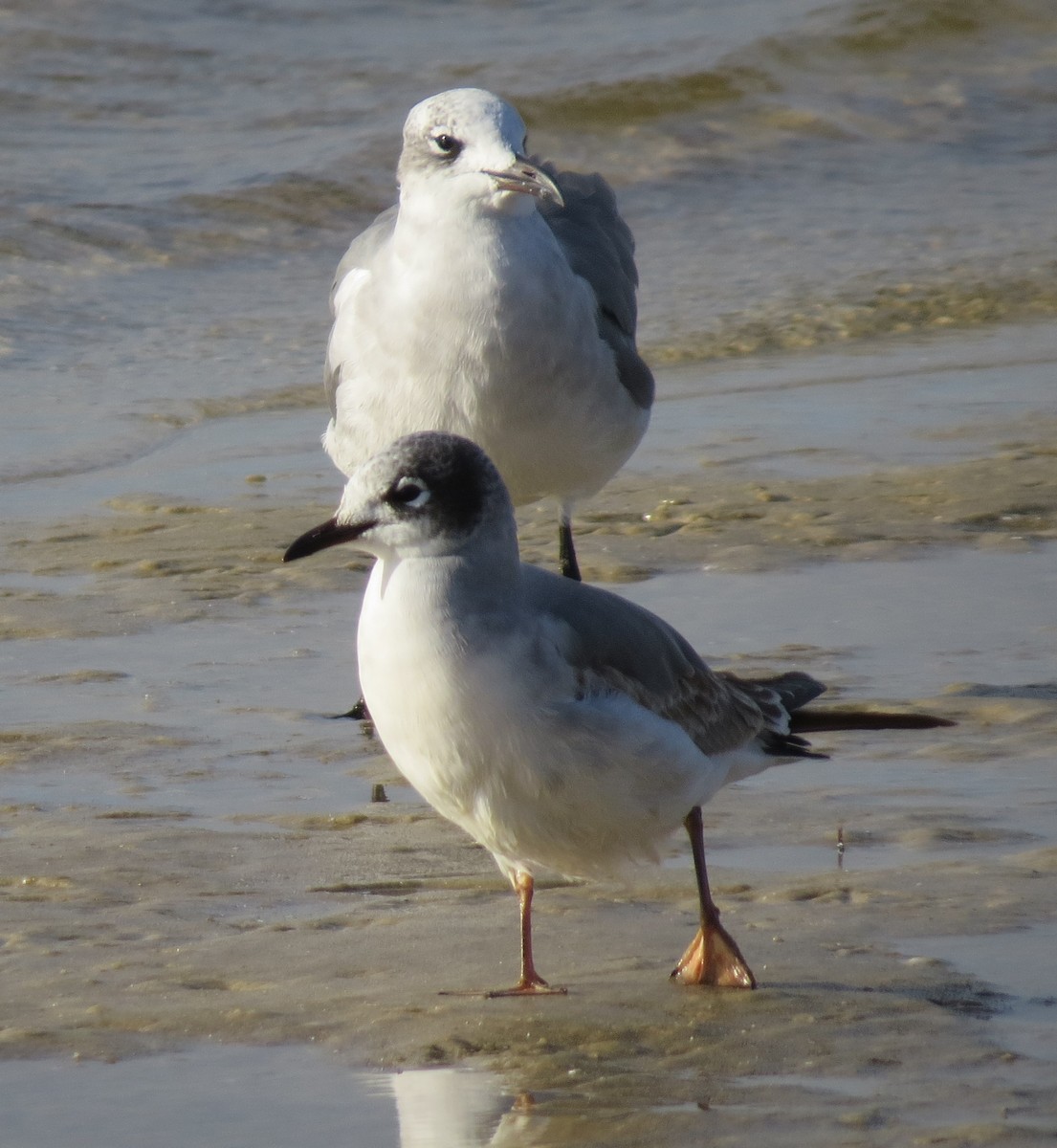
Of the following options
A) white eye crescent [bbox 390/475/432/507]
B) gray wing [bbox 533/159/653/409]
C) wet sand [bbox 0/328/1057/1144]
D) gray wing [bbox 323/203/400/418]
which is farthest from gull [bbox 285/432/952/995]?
gray wing [bbox 533/159/653/409]

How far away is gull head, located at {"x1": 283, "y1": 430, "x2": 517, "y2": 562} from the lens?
3680mm

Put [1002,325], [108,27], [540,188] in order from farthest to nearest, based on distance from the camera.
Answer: [108,27], [1002,325], [540,188]

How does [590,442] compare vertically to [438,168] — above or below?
below

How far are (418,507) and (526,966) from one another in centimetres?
78

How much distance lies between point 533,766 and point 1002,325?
7.76 metres

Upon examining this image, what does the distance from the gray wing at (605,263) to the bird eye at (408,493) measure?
281 centimetres

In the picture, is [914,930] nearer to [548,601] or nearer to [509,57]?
[548,601]

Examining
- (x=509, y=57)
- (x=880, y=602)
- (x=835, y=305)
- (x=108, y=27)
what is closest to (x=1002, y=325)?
(x=835, y=305)

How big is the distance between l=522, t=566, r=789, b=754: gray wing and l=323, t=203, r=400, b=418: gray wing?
7.78 feet

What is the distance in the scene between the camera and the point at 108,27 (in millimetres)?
16516

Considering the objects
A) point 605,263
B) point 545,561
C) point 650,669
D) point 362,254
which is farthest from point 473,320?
point 650,669

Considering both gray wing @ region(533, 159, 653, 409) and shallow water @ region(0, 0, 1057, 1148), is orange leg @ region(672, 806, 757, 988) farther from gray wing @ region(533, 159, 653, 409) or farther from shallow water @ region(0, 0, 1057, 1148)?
gray wing @ region(533, 159, 653, 409)

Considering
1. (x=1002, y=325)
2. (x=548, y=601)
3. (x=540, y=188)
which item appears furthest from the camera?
(x=1002, y=325)

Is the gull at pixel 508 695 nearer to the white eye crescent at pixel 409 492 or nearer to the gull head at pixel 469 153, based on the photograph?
the white eye crescent at pixel 409 492
